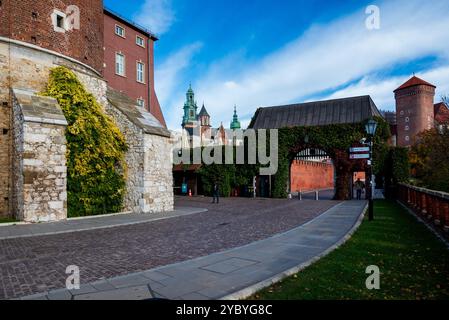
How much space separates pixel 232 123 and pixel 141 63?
8884 centimetres

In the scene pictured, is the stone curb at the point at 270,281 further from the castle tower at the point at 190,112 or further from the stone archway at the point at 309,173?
the castle tower at the point at 190,112

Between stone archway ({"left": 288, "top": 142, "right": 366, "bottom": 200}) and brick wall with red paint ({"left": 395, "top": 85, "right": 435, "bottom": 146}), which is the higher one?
brick wall with red paint ({"left": 395, "top": 85, "right": 435, "bottom": 146})

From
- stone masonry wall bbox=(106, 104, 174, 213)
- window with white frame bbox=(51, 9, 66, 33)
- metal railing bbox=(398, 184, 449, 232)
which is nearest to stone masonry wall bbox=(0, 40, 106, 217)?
window with white frame bbox=(51, 9, 66, 33)

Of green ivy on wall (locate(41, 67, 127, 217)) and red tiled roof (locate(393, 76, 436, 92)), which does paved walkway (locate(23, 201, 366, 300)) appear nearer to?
green ivy on wall (locate(41, 67, 127, 217))

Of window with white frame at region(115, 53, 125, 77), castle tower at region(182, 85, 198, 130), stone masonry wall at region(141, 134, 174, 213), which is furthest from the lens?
castle tower at region(182, 85, 198, 130)

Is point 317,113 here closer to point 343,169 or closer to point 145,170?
point 343,169

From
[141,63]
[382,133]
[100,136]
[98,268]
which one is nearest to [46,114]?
[100,136]

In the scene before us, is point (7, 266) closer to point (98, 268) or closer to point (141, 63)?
point (98, 268)

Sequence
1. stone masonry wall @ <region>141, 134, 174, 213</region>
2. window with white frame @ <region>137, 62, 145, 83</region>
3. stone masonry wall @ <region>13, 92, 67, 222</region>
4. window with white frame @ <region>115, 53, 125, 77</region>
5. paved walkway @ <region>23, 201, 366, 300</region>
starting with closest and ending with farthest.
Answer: paved walkway @ <region>23, 201, 366, 300</region>
stone masonry wall @ <region>13, 92, 67, 222</region>
stone masonry wall @ <region>141, 134, 174, 213</region>
window with white frame @ <region>115, 53, 125, 77</region>
window with white frame @ <region>137, 62, 145, 83</region>

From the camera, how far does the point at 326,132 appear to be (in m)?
23.8

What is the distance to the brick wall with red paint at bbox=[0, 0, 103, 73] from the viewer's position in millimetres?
12781

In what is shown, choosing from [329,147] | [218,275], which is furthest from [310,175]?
[218,275]

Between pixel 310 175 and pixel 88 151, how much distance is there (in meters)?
32.2

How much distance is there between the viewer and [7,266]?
5.87 meters
